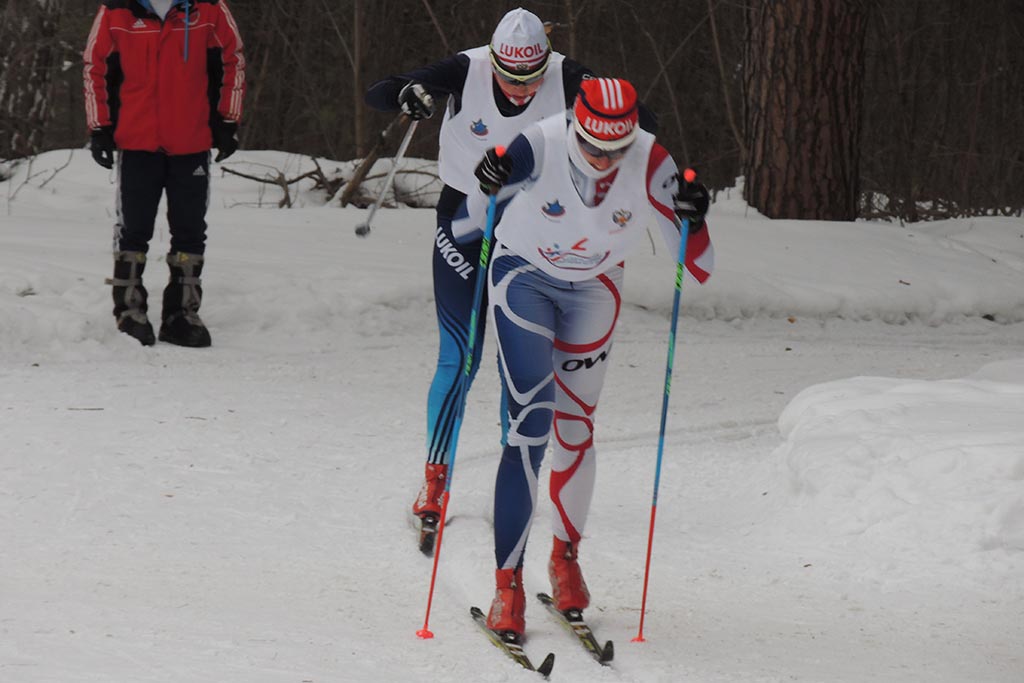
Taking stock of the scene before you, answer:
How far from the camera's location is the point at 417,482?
618 cm

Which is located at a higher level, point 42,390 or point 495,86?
point 495,86

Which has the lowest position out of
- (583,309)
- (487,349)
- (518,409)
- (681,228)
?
(487,349)

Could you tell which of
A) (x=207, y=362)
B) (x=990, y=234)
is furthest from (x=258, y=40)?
(x=207, y=362)

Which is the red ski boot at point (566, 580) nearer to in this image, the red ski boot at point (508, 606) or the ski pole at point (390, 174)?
the red ski boot at point (508, 606)

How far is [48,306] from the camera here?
8.18 meters

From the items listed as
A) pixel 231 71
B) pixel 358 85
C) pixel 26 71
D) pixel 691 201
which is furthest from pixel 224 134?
pixel 358 85

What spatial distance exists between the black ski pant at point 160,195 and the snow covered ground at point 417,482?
0.58 m

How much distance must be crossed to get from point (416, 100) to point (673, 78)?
51.5 feet

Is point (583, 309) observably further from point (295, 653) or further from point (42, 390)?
point (42, 390)

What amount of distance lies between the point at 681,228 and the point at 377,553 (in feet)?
5.87

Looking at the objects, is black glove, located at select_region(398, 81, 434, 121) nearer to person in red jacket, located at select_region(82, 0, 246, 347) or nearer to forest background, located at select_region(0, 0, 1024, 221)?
person in red jacket, located at select_region(82, 0, 246, 347)

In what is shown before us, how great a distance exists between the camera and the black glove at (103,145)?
7723mm

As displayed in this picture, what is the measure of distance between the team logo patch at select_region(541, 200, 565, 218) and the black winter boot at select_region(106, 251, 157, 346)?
170 inches

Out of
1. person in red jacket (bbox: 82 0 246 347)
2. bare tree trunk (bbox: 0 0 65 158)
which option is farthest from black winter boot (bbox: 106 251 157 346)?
bare tree trunk (bbox: 0 0 65 158)
